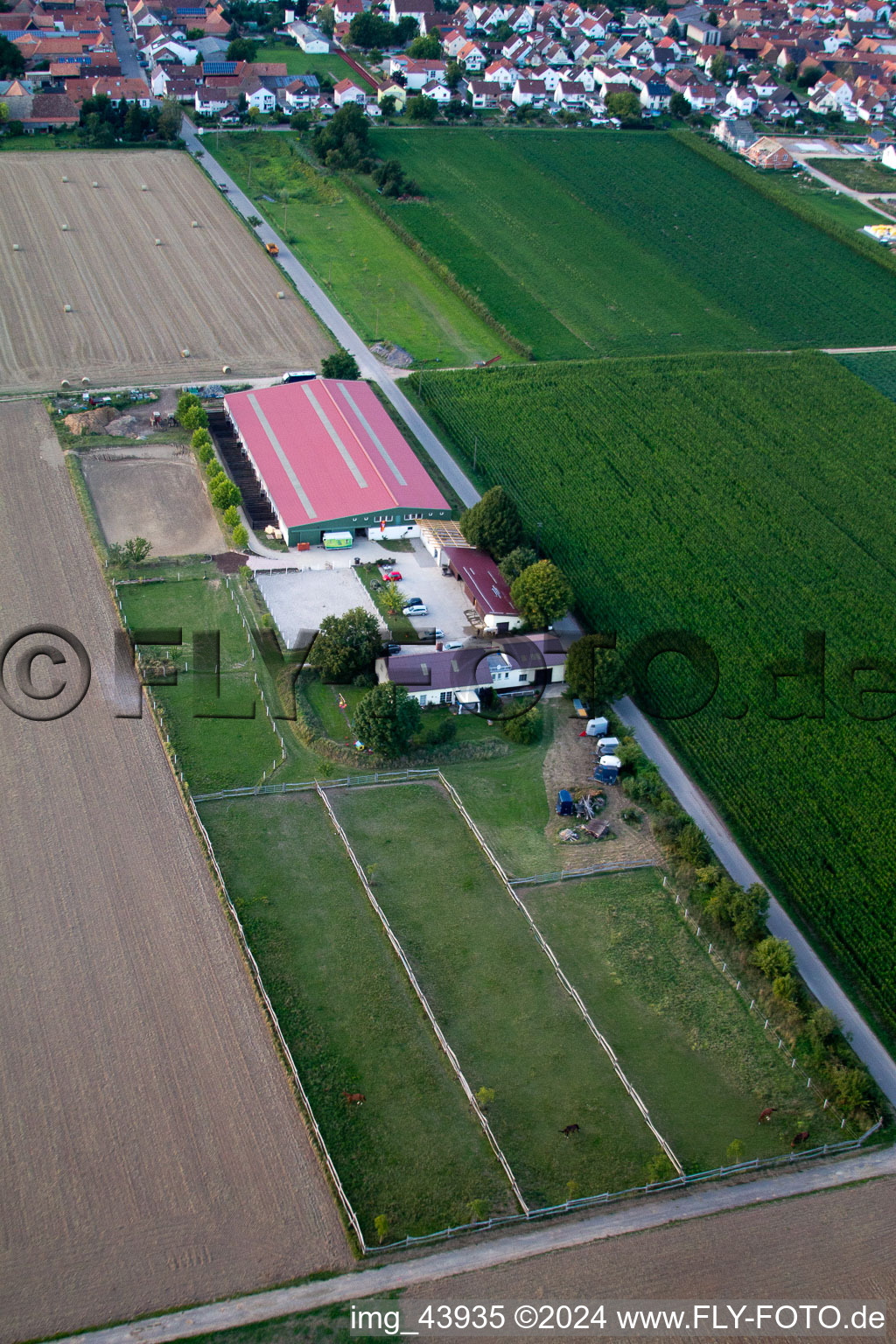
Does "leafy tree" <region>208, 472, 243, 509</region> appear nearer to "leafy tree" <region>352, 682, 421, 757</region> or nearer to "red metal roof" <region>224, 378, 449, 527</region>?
"red metal roof" <region>224, 378, 449, 527</region>

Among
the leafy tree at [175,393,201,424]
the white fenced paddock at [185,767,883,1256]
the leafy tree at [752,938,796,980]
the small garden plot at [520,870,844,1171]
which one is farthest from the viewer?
the leafy tree at [175,393,201,424]

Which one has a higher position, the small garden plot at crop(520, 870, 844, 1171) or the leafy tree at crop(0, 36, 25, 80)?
the leafy tree at crop(0, 36, 25, 80)

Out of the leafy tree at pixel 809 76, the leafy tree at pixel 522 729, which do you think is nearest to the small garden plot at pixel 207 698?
the leafy tree at pixel 522 729

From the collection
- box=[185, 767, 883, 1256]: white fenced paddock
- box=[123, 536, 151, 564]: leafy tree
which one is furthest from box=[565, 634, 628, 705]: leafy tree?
box=[123, 536, 151, 564]: leafy tree

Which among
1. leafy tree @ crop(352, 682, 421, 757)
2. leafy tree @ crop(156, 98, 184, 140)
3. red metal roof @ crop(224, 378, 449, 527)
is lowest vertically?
leafy tree @ crop(352, 682, 421, 757)

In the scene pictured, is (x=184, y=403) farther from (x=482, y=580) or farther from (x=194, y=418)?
(x=482, y=580)

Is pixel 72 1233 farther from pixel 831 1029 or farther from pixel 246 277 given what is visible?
pixel 246 277
